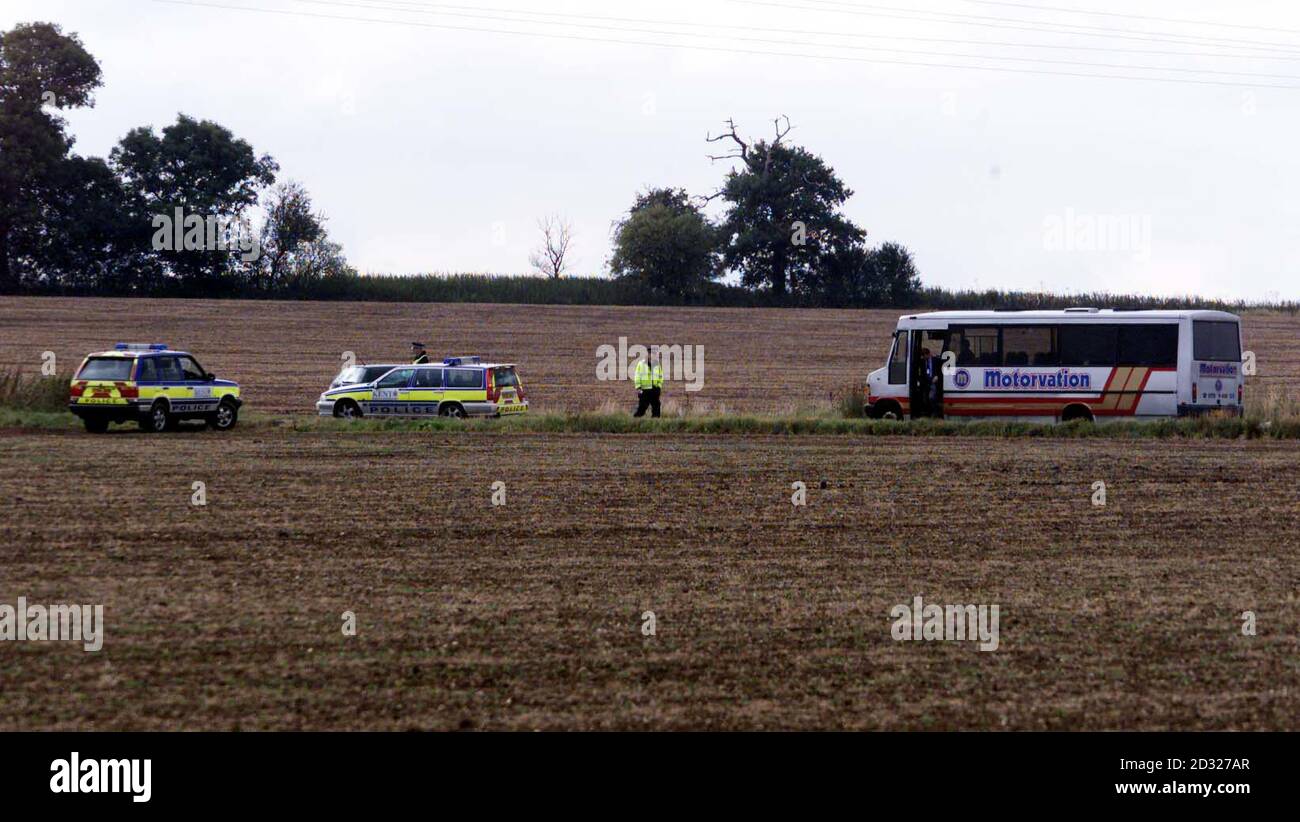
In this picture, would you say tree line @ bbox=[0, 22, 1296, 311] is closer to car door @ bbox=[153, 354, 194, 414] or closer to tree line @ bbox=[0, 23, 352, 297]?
tree line @ bbox=[0, 23, 352, 297]

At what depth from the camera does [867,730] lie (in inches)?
336

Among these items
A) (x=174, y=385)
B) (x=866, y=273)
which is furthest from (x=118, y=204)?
(x=174, y=385)

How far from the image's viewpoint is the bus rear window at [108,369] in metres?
28.3

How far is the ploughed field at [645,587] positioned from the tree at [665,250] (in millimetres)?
56676

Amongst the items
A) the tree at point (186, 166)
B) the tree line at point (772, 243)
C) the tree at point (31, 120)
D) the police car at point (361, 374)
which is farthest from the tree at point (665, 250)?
the police car at point (361, 374)

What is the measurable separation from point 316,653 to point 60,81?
7263 centimetres

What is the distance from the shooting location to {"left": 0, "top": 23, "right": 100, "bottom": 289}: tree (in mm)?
71812

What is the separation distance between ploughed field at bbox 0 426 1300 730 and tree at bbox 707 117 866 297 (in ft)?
197

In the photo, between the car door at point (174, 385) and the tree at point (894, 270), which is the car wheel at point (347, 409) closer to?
the car door at point (174, 385)

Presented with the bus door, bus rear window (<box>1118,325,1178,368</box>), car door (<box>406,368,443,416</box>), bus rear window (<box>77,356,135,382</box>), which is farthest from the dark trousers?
bus rear window (<box>77,356,135,382</box>)

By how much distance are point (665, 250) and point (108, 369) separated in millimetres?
53626

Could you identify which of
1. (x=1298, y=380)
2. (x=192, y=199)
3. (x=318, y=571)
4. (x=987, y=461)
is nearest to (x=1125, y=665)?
(x=318, y=571)

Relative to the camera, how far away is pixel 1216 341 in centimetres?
3166
